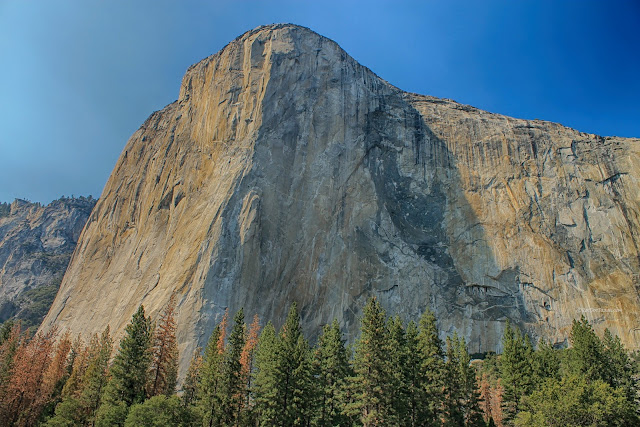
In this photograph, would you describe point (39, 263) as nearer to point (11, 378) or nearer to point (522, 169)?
point (11, 378)

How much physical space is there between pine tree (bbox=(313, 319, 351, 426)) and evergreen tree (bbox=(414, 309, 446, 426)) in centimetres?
493

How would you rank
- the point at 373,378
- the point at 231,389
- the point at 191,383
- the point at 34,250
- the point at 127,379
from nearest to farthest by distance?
the point at 373,378
the point at 231,389
the point at 127,379
the point at 191,383
the point at 34,250

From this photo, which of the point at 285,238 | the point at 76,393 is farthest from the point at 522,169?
the point at 76,393

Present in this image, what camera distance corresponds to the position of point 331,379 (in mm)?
32625

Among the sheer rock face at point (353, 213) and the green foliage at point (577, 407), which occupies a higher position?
the sheer rock face at point (353, 213)

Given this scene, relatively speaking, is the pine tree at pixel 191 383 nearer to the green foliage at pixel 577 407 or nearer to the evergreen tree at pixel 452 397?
the evergreen tree at pixel 452 397

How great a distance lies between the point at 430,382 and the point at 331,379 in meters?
6.81

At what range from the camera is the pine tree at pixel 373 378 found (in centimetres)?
2784

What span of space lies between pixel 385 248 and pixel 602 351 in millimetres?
29308

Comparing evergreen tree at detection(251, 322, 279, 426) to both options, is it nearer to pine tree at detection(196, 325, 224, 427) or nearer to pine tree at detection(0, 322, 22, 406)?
pine tree at detection(196, 325, 224, 427)

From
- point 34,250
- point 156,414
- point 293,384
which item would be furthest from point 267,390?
point 34,250

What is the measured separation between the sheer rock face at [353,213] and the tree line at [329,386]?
45.2 feet

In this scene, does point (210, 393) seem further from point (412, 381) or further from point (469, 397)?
point (469, 397)

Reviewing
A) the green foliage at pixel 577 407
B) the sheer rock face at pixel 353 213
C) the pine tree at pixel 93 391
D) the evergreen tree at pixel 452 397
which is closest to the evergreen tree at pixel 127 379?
the pine tree at pixel 93 391
